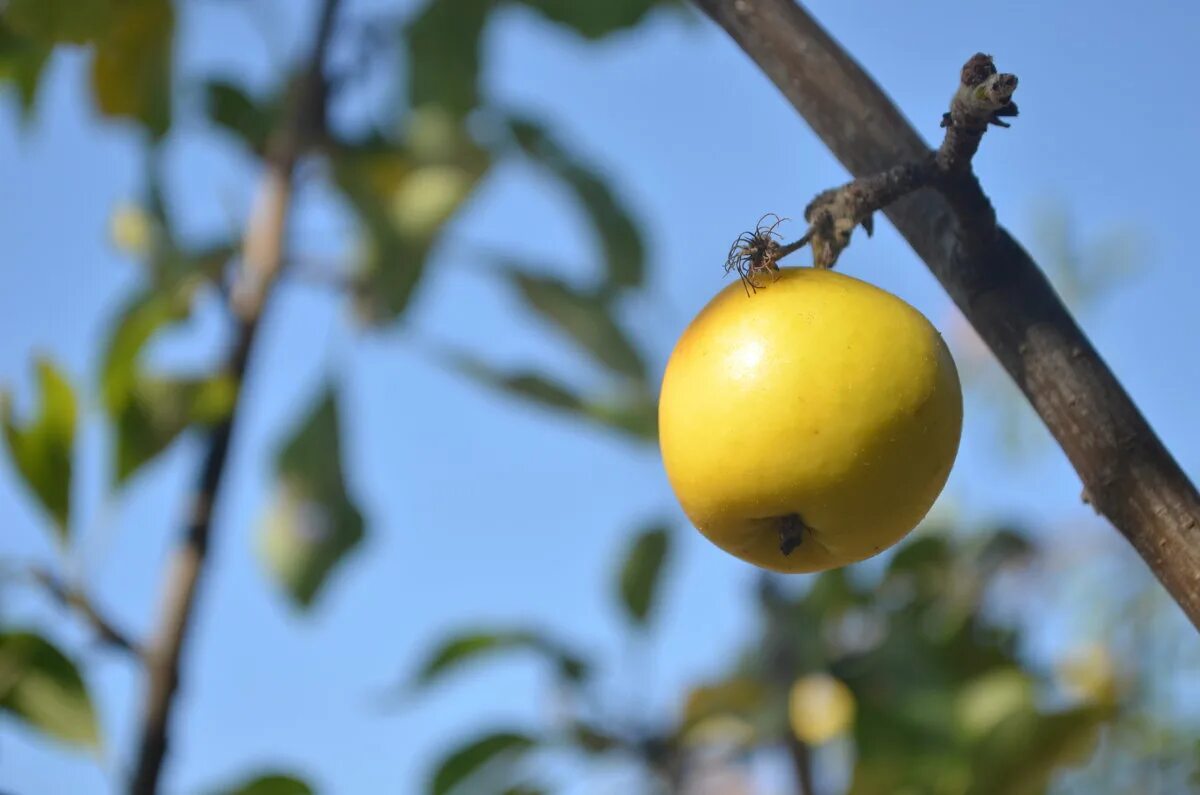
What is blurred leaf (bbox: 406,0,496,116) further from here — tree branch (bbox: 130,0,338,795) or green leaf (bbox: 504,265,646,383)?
green leaf (bbox: 504,265,646,383)

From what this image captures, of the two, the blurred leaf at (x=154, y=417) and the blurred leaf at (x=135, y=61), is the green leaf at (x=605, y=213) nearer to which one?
the blurred leaf at (x=135, y=61)

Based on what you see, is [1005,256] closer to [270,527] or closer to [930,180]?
[930,180]

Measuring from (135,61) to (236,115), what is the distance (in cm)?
25

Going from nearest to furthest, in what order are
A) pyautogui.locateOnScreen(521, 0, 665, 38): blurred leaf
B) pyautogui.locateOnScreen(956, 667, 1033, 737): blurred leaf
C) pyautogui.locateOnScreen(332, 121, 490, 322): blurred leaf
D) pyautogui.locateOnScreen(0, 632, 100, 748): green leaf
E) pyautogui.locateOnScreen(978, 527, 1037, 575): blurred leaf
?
pyautogui.locateOnScreen(0, 632, 100, 748): green leaf → pyautogui.locateOnScreen(956, 667, 1033, 737): blurred leaf → pyautogui.locateOnScreen(521, 0, 665, 38): blurred leaf → pyautogui.locateOnScreen(332, 121, 490, 322): blurred leaf → pyautogui.locateOnScreen(978, 527, 1037, 575): blurred leaf

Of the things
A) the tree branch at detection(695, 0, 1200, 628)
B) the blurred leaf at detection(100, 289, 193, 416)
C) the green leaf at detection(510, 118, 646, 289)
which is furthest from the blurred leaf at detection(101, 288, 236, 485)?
the tree branch at detection(695, 0, 1200, 628)

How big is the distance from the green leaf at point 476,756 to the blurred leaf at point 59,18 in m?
0.96

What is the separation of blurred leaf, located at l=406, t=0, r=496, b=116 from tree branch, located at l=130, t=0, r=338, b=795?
0.54 feet

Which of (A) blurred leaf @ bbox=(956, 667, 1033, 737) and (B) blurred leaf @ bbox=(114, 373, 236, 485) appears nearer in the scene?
(B) blurred leaf @ bbox=(114, 373, 236, 485)

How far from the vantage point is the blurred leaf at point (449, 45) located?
1.75m

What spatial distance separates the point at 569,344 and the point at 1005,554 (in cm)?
75

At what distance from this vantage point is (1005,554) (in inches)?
71.7

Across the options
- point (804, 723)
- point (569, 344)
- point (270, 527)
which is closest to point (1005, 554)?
point (804, 723)

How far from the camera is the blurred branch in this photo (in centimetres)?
116

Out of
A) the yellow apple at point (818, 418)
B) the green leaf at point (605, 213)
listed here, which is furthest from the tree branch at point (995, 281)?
the green leaf at point (605, 213)
